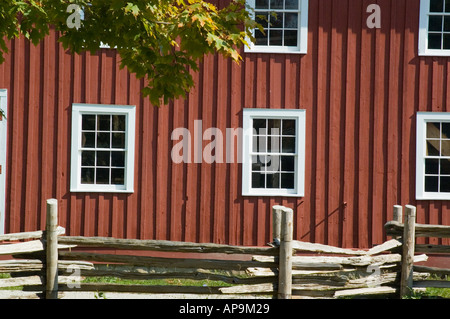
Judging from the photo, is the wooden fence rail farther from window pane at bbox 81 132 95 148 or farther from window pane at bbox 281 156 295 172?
window pane at bbox 81 132 95 148

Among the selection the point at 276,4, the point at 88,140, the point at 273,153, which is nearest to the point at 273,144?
the point at 273,153

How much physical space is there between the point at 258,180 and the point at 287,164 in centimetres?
69

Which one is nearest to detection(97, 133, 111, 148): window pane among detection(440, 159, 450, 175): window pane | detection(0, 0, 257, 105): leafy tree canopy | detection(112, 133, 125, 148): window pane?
detection(112, 133, 125, 148): window pane

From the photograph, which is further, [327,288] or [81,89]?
[81,89]

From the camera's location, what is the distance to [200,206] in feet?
46.0

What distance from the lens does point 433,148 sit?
562 inches

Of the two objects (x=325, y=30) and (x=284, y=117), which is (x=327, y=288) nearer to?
(x=284, y=117)

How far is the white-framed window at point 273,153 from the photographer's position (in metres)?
14.1

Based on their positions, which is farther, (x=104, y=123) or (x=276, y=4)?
(x=276, y=4)

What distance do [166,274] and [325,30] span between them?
6769mm

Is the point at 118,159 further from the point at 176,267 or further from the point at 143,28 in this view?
the point at 143,28

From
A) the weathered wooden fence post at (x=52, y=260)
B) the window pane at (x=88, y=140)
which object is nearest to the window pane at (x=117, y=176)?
the window pane at (x=88, y=140)

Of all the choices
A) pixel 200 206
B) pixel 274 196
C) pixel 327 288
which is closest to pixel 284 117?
pixel 274 196

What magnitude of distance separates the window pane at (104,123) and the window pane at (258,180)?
3156 mm
